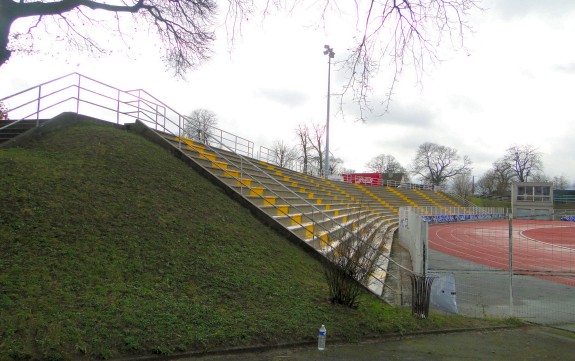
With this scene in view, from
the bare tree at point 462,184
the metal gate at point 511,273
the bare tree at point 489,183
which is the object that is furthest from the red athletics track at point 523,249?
the bare tree at point 489,183

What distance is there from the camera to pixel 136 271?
19.2 feet

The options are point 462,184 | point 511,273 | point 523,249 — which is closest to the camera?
point 511,273

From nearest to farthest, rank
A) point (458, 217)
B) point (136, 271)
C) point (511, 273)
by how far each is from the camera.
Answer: point (136, 271)
point (511, 273)
point (458, 217)

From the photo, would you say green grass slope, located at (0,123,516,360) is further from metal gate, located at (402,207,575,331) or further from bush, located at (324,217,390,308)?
metal gate, located at (402,207,575,331)

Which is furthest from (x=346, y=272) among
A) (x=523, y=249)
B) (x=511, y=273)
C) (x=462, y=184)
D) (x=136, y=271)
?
(x=462, y=184)

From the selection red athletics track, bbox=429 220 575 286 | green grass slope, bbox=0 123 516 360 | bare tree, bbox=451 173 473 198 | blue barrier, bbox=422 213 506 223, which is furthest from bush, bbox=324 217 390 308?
bare tree, bbox=451 173 473 198

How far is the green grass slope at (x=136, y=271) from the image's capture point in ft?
14.4

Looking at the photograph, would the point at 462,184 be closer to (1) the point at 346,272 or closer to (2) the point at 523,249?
(2) the point at 523,249

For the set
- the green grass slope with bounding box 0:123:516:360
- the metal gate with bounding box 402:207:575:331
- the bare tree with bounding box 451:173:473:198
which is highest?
the bare tree with bounding box 451:173:473:198

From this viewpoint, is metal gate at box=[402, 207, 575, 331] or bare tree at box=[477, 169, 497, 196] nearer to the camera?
metal gate at box=[402, 207, 575, 331]

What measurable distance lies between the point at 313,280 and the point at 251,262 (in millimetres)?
1296

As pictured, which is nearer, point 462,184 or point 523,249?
point 523,249

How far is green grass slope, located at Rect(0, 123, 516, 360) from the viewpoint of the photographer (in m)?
4.40

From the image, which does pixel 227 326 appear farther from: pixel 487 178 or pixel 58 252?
pixel 487 178
